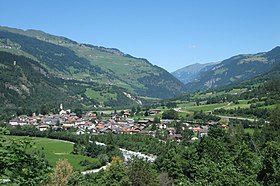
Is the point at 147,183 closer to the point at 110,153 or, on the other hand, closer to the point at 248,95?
the point at 110,153

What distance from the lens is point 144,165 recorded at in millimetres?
40906

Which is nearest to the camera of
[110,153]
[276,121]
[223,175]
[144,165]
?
[223,175]

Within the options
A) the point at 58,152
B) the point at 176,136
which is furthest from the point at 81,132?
the point at 176,136

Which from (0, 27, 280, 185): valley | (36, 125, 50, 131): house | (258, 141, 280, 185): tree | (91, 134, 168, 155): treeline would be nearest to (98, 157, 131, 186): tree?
(0, 27, 280, 185): valley

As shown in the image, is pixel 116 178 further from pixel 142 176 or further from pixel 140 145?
pixel 140 145

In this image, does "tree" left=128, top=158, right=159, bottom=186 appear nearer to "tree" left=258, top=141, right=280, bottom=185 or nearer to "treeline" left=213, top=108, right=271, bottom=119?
"tree" left=258, top=141, right=280, bottom=185

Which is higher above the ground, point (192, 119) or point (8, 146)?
point (8, 146)

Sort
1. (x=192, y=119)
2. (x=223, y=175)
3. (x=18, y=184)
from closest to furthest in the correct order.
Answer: (x=18, y=184)
(x=223, y=175)
(x=192, y=119)

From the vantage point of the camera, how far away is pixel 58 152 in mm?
78062

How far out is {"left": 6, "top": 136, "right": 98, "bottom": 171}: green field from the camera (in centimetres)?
6836

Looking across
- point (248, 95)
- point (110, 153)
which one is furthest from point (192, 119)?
point (110, 153)

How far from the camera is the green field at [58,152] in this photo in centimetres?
6836

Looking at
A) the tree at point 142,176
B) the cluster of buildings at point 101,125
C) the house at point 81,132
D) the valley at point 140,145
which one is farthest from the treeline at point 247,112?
the tree at point 142,176

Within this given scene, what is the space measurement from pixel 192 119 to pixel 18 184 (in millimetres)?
115177
